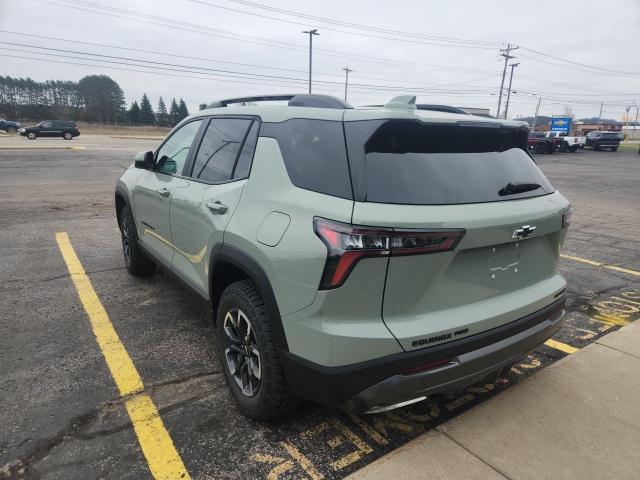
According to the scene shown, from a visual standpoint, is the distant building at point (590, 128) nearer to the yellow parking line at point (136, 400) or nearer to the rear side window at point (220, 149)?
the rear side window at point (220, 149)

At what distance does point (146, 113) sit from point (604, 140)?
93705 millimetres

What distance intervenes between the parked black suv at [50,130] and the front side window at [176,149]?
38.4m

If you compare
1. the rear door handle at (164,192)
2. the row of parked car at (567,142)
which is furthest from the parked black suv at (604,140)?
the rear door handle at (164,192)

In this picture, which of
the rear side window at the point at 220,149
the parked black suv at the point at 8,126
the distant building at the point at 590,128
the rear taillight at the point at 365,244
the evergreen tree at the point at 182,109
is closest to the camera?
the rear taillight at the point at 365,244

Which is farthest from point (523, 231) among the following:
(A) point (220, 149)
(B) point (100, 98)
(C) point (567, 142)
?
(B) point (100, 98)

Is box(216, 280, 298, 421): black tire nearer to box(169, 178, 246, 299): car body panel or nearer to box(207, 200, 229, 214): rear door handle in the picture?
box(169, 178, 246, 299): car body panel

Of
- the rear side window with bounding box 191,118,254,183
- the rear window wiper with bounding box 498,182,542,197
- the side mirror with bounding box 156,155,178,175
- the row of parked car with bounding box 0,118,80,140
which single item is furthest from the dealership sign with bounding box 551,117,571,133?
the rear side window with bounding box 191,118,254,183

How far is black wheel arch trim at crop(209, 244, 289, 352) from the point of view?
216 cm

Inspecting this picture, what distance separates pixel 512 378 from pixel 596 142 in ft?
145

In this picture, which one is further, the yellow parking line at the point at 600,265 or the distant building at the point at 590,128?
the distant building at the point at 590,128

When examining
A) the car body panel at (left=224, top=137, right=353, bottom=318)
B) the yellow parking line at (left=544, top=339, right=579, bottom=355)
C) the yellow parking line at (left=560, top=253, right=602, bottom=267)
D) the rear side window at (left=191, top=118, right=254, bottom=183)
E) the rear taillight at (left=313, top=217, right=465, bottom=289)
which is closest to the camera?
the rear taillight at (left=313, top=217, right=465, bottom=289)

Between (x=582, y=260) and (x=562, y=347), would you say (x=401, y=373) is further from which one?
(x=582, y=260)

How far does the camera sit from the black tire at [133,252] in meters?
4.60

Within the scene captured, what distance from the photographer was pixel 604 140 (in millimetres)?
39094
